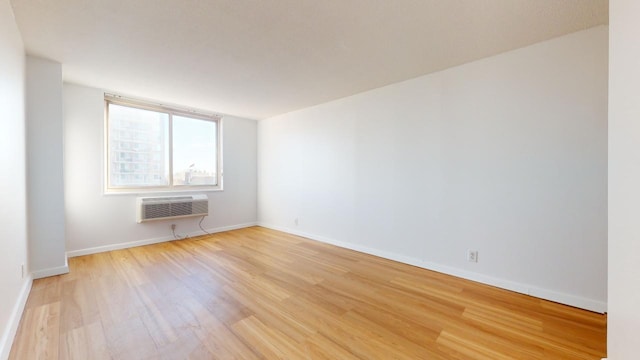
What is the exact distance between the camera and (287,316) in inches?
76.4

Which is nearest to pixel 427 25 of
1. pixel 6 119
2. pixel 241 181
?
pixel 6 119

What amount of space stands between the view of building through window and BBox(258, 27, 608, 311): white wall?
2665 mm

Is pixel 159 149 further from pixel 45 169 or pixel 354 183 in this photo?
pixel 354 183

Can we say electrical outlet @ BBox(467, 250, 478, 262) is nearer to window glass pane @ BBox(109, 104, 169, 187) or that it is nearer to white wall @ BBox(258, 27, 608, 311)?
white wall @ BBox(258, 27, 608, 311)

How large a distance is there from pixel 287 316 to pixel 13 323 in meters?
1.92

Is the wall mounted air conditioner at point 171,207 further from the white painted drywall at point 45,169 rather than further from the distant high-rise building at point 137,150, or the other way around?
the white painted drywall at point 45,169

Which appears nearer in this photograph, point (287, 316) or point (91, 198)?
point (287, 316)

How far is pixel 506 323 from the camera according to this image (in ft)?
6.10

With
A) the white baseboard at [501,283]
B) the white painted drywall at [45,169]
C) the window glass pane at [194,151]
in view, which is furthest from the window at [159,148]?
the white baseboard at [501,283]

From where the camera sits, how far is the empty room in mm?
1612

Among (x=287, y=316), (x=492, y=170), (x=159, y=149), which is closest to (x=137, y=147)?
(x=159, y=149)

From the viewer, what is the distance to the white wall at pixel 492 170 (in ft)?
6.78

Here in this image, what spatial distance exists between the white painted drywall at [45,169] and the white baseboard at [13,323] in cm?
44

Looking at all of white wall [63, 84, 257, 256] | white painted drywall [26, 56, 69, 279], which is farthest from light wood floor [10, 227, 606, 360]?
white wall [63, 84, 257, 256]
